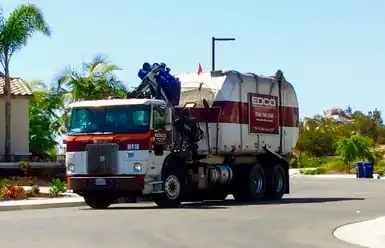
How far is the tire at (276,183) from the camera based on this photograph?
30.1 meters

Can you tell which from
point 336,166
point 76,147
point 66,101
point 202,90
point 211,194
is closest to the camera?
point 76,147

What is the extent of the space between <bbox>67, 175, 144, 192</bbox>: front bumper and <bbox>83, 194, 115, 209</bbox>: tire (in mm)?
839

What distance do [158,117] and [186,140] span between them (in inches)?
69.3

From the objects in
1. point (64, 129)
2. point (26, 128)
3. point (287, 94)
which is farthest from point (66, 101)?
point (64, 129)

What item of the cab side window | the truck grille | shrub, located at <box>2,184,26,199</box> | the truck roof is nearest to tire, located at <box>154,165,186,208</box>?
the cab side window

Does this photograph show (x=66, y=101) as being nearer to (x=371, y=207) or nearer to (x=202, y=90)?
(x=202, y=90)

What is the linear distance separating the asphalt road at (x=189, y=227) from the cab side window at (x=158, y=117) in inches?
93.3

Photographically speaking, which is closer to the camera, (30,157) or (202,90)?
(202,90)

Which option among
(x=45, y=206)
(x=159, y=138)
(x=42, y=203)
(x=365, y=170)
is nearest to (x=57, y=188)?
(x=42, y=203)

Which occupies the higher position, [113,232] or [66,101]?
[66,101]

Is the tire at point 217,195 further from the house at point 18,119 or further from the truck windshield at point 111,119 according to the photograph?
the house at point 18,119

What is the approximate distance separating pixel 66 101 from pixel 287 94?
22883 millimetres

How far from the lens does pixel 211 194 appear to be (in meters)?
29.6

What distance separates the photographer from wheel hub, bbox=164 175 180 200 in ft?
81.8
